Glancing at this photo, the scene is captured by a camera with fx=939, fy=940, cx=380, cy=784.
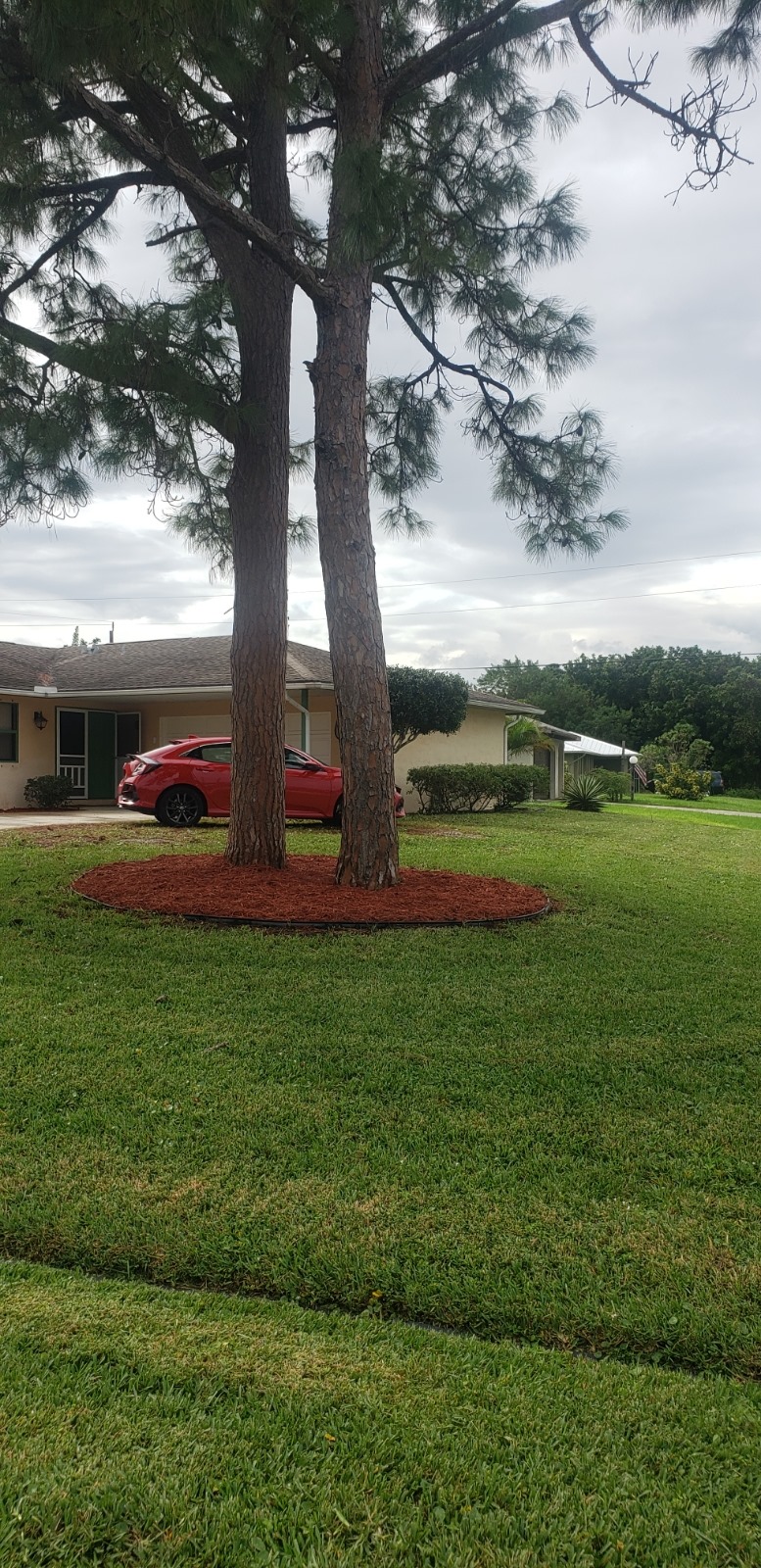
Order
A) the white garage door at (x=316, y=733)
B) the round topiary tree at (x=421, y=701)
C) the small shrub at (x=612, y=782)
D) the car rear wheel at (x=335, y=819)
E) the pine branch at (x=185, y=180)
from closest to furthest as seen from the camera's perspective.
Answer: the pine branch at (x=185, y=180)
the car rear wheel at (x=335, y=819)
the round topiary tree at (x=421, y=701)
the white garage door at (x=316, y=733)
the small shrub at (x=612, y=782)

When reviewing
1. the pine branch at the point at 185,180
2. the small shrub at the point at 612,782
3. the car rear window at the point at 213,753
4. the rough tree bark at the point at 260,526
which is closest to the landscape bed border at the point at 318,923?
the rough tree bark at the point at 260,526

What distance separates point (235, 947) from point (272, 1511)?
14.2 feet

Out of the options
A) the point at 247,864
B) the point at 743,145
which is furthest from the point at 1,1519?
the point at 743,145

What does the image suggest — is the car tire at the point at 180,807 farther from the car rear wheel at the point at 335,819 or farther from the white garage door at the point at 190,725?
Result: the white garage door at the point at 190,725

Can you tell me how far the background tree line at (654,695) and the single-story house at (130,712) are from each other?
35.0 metres

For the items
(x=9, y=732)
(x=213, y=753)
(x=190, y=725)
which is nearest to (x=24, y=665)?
(x=9, y=732)

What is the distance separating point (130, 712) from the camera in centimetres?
2186

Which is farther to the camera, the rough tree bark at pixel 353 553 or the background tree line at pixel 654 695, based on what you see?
the background tree line at pixel 654 695

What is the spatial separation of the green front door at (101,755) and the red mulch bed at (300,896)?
43.0 ft

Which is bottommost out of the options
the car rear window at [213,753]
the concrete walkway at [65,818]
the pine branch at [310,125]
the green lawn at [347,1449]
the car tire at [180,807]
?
the green lawn at [347,1449]

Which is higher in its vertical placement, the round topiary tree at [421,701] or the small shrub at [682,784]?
the round topiary tree at [421,701]

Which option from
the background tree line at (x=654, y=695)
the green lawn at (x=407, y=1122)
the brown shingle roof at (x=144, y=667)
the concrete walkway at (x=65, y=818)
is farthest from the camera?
the background tree line at (x=654, y=695)

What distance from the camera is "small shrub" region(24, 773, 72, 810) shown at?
19.2m

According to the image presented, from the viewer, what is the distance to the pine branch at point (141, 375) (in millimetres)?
7387
